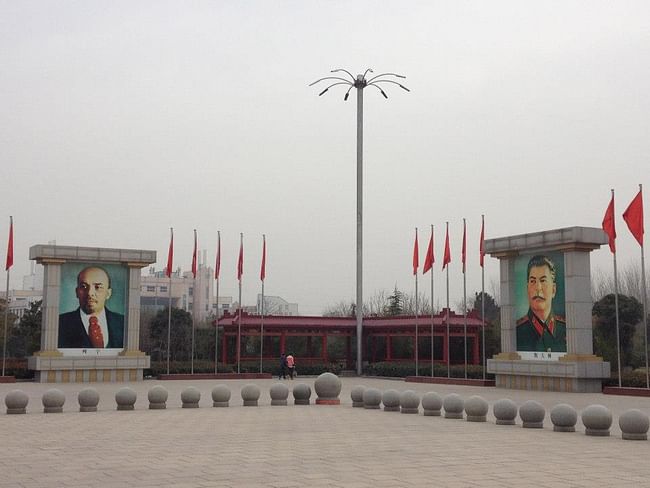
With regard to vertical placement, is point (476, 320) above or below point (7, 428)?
above

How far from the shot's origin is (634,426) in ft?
45.9

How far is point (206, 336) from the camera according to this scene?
172 ft

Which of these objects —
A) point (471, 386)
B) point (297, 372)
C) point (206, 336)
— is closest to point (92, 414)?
point (471, 386)

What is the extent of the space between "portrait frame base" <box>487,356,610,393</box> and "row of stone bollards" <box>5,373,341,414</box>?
9.63 meters

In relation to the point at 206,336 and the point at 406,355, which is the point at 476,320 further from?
the point at 206,336

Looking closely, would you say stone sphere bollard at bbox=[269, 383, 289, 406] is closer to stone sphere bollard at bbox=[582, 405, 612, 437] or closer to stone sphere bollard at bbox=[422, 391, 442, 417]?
stone sphere bollard at bbox=[422, 391, 442, 417]

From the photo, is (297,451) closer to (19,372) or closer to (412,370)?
(19,372)

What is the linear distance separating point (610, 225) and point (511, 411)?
40.4ft

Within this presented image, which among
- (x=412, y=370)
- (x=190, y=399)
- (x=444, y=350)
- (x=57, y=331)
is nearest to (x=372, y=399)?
(x=190, y=399)

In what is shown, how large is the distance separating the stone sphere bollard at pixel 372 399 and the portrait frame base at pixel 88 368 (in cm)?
1625

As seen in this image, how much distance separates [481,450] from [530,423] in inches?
147

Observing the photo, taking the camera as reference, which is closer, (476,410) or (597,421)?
(597,421)

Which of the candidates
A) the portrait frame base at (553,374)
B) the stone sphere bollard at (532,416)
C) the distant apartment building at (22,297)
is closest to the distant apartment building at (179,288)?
the distant apartment building at (22,297)

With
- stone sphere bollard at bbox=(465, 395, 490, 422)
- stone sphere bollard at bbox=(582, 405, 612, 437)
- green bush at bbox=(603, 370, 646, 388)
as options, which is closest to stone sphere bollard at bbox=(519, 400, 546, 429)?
stone sphere bollard at bbox=(582, 405, 612, 437)
